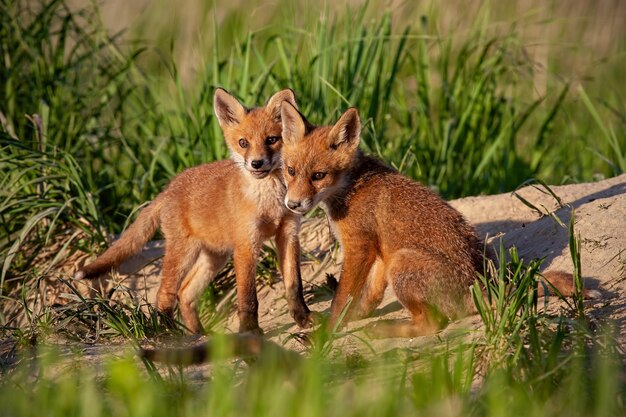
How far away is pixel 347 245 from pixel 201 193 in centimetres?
121

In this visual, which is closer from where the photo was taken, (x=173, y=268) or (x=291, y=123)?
(x=291, y=123)

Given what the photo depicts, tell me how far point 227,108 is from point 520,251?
2058 mm

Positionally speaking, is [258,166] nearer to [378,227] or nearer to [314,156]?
[314,156]

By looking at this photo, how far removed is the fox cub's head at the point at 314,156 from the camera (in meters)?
4.84

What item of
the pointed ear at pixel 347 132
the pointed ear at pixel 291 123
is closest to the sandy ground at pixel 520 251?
the pointed ear at pixel 347 132

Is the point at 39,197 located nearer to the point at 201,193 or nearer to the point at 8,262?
the point at 8,262

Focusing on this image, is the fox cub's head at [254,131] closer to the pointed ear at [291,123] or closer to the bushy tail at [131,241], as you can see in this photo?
the pointed ear at [291,123]

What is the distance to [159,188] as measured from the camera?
6.92 m

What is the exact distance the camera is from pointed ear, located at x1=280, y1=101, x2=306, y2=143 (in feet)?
16.4

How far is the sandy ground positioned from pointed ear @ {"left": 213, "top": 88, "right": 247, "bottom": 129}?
3.35 ft

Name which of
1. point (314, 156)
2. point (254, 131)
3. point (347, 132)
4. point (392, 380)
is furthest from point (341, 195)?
point (392, 380)

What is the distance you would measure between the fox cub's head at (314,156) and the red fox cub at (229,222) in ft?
0.84

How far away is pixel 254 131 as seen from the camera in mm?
5406

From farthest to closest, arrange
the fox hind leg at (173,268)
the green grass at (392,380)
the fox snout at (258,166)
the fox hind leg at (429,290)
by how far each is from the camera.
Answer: the fox hind leg at (173,268) → the fox snout at (258,166) → the fox hind leg at (429,290) → the green grass at (392,380)
